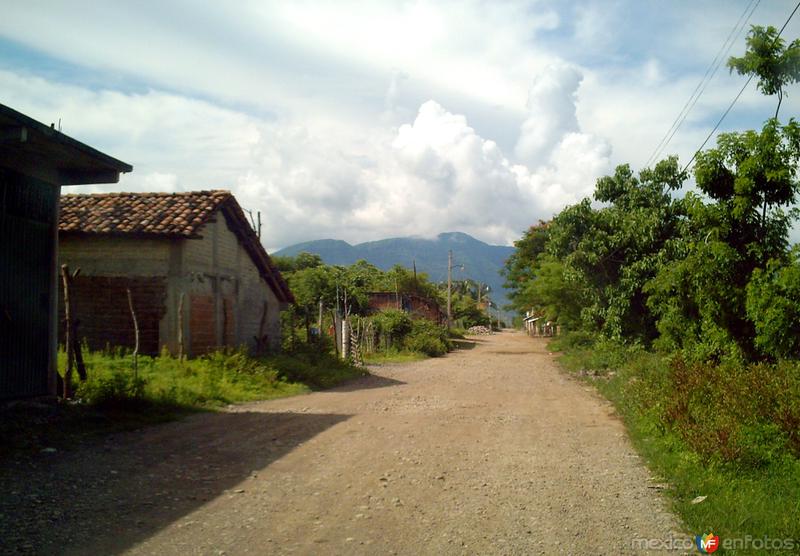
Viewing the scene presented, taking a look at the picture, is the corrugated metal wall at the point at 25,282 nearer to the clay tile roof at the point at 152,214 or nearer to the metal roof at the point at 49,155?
the metal roof at the point at 49,155

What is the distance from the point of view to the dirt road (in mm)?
5273

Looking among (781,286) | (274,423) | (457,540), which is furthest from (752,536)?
(274,423)

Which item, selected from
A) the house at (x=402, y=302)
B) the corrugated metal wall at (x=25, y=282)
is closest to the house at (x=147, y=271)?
the corrugated metal wall at (x=25, y=282)

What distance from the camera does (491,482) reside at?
23.6 feet

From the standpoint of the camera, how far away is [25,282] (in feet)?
34.1

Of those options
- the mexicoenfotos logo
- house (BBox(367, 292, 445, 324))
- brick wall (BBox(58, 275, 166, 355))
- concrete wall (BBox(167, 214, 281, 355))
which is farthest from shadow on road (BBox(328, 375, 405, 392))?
house (BBox(367, 292, 445, 324))

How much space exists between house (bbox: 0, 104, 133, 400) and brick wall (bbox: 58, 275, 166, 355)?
5.28 m

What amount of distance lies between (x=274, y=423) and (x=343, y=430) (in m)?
1.34

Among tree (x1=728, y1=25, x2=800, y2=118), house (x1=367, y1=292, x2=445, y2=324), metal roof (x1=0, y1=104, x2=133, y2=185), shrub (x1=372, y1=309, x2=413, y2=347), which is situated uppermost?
tree (x1=728, y1=25, x2=800, y2=118)

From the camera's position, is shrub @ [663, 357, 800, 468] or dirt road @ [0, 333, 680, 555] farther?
shrub @ [663, 357, 800, 468]

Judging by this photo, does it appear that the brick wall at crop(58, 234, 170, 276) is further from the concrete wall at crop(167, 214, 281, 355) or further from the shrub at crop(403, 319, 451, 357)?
the shrub at crop(403, 319, 451, 357)

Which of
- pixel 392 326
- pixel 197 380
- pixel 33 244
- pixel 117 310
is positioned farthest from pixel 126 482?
pixel 392 326

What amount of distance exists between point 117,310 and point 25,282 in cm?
621

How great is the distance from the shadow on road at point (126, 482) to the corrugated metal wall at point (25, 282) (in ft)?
7.22
